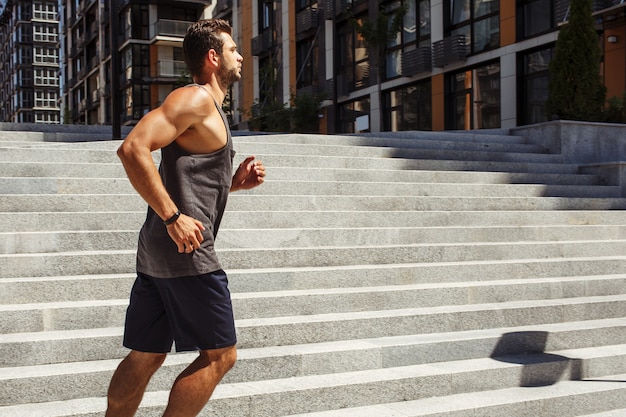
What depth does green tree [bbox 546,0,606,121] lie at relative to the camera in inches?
523

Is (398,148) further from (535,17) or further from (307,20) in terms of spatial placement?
(307,20)

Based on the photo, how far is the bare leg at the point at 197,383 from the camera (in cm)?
321

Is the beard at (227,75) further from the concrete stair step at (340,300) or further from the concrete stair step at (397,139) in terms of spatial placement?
the concrete stair step at (397,139)

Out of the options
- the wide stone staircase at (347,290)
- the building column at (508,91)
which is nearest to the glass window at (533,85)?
the building column at (508,91)

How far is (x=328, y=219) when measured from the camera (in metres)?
7.47

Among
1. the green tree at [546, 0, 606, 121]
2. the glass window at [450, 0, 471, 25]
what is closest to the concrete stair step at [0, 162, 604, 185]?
the green tree at [546, 0, 606, 121]

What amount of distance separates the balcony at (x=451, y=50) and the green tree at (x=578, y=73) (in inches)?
429

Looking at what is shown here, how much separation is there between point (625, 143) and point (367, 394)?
26.8 ft

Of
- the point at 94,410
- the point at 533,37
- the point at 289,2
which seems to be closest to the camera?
the point at 94,410

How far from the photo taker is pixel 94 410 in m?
4.20

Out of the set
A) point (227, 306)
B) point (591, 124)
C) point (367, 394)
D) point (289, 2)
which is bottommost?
point (367, 394)

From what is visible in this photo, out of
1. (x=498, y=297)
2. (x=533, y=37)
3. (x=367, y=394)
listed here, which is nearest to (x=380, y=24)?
(x=533, y=37)

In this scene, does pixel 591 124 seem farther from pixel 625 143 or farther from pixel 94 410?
pixel 94 410

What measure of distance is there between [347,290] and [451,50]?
20.0 m
